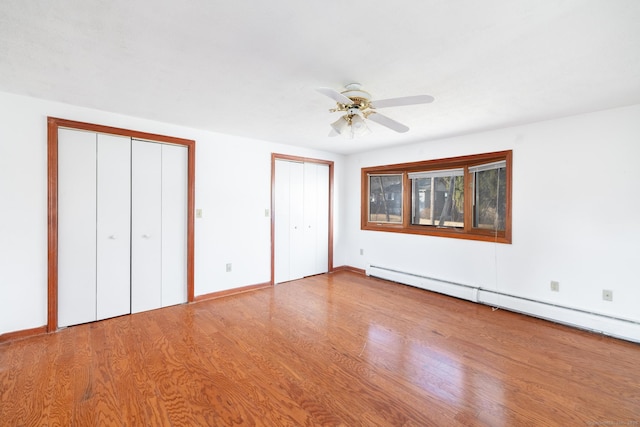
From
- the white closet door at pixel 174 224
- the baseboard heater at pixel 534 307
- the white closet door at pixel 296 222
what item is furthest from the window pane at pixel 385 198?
the white closet door at pixel 174 224

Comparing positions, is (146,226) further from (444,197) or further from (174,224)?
(444,197)

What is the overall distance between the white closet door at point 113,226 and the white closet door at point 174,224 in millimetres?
367

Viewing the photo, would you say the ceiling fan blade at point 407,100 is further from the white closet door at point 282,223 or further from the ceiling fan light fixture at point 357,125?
the white closet door at point 282,223

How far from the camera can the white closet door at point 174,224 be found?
3.35 metres

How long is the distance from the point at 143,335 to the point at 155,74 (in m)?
2.37

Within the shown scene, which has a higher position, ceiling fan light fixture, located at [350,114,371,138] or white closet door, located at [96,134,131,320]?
ceiling fan light fixture, located at [350,114,371,138]

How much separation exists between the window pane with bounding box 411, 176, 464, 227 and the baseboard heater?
35.8 inches

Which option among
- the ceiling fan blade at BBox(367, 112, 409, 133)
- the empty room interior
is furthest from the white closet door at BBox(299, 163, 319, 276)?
the ceiling fan blade at BBox(367, 112, 409, 133)

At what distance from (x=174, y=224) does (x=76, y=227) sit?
92cm

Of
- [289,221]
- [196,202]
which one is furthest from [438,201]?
[196,202]

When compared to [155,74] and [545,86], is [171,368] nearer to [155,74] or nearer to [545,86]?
[155,74]

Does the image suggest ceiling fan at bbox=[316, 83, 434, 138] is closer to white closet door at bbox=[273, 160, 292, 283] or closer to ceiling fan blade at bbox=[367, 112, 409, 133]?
ceiling fan blade at bbox=[367, 112, 409, 133]

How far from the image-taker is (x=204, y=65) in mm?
1904

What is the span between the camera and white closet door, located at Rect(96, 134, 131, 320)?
2.93 meters
